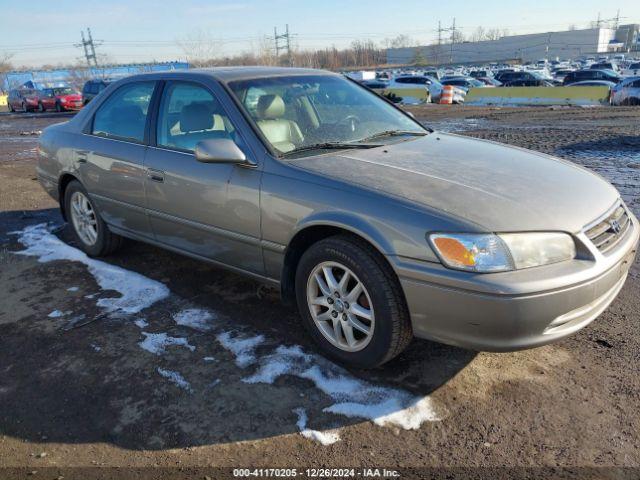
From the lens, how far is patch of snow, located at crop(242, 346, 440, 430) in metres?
2.63

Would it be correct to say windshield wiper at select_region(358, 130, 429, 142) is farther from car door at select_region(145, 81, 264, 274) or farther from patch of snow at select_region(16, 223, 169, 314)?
patch of snow at select_region(16, 223, 169, 314)

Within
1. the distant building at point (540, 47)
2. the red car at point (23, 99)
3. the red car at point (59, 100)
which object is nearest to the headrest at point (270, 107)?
the red car at point (59, 100)

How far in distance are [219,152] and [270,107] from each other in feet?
2.06

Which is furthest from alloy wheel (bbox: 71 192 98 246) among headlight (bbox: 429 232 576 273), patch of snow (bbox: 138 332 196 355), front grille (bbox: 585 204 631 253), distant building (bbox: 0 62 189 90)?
distant building (bbox: 0 62 189 90)

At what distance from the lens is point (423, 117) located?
17.2 m

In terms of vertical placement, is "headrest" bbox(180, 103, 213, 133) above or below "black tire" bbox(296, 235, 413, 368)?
above

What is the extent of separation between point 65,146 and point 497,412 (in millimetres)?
4398

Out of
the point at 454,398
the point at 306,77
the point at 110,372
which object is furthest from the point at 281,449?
the point at 306,77

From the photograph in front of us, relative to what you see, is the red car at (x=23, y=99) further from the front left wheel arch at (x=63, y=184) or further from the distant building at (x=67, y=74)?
the front left wheel arch at (x=63, y=184)

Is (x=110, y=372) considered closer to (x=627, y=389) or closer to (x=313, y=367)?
(x=313, y=367)

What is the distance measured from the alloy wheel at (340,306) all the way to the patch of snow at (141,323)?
129 centimetres

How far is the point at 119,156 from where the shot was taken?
4.27 meters

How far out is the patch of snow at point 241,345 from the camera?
3173mm

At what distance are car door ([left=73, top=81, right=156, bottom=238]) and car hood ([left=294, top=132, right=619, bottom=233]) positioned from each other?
5.46ft
